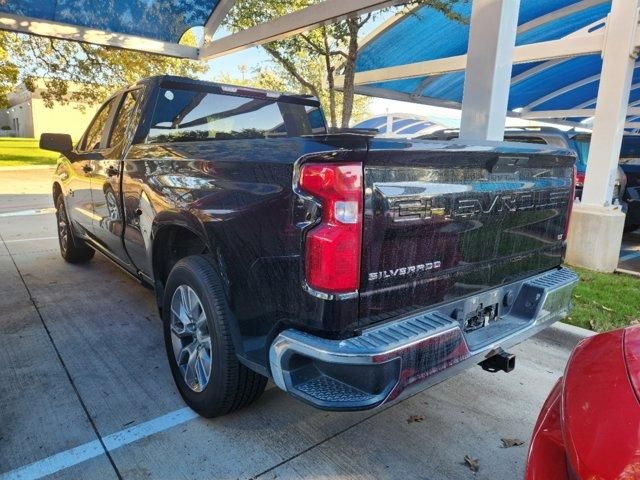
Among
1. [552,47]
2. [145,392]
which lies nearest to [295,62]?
[552,47]

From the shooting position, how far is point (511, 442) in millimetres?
2678

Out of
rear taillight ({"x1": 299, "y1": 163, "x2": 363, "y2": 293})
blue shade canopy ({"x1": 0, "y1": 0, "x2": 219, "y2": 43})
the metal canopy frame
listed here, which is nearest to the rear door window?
the metal canopy frame

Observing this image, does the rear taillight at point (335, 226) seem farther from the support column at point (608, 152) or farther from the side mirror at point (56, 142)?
the support column at point (608, 152)

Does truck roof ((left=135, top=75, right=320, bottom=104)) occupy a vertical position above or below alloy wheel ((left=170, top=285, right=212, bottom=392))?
above

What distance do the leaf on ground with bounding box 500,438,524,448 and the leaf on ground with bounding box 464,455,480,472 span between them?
24 cm

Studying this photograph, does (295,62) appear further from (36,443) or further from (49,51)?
(49,51)

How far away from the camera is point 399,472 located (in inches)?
95.0

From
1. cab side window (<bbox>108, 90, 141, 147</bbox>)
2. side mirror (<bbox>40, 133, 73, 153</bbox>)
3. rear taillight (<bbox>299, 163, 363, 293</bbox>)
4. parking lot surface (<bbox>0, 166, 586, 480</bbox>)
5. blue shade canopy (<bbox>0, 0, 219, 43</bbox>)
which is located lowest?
parking lot surface (<bbox>0, 166, 586, 480</bbox>)

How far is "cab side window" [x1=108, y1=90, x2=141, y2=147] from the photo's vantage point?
3854mm

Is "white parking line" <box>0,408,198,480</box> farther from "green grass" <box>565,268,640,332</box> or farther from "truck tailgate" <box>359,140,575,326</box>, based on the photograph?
"green grass" <box>565,268,640,332</box>

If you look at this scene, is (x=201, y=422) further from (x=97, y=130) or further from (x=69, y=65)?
(x=69, y=65)

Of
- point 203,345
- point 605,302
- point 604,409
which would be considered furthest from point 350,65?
point 604,409

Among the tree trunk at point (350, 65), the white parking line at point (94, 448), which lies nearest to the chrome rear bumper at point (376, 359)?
the white parking line at point (94, 448)

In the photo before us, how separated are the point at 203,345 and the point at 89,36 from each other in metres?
6.24
